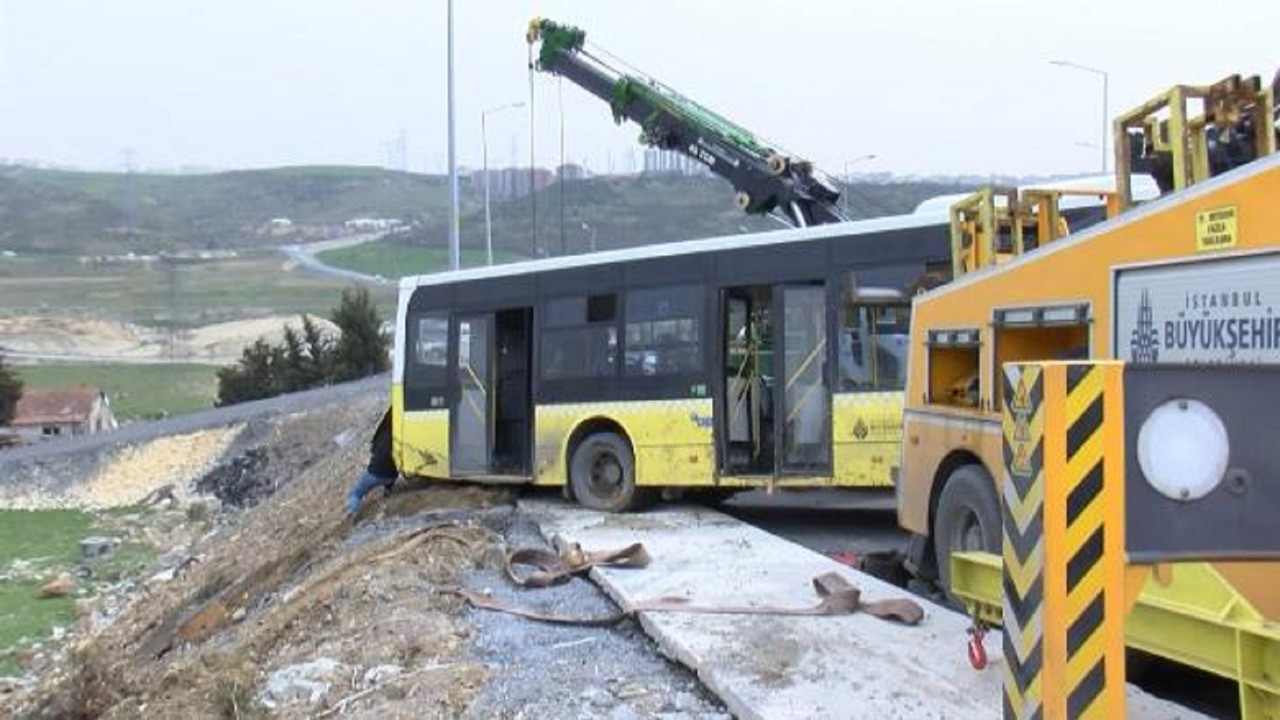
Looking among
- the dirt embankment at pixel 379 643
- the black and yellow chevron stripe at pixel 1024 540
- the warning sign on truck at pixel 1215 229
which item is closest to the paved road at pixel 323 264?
the dirt embankment at pixel 379 643

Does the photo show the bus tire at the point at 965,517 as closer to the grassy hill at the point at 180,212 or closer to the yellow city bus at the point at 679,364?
the yellow city bus at the point at 679,364

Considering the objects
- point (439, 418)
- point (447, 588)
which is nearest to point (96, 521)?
point (439, 418)

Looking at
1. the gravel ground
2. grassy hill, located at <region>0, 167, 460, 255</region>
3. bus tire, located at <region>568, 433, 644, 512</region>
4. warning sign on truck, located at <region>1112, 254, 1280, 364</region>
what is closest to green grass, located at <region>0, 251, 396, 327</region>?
grassy hill, located at <region>0, 167, 460, 255</region>

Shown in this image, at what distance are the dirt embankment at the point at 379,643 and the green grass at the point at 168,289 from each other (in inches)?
3472

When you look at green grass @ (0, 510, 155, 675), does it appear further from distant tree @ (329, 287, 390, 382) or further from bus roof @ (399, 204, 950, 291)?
distant tree @ (329, 287, 390, 382)

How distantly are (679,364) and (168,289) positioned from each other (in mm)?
131861

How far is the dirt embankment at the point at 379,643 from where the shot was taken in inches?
298

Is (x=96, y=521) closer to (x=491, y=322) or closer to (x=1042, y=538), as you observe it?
(x=491, y=322)

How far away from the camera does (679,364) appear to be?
1495cm

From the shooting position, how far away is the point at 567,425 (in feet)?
52.6

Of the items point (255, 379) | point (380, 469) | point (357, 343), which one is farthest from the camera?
point (357, 343)

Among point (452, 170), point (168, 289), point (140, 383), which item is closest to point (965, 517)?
point (452, 170)

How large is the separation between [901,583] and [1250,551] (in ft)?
22.0

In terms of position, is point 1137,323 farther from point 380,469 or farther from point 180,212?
point 180,212
